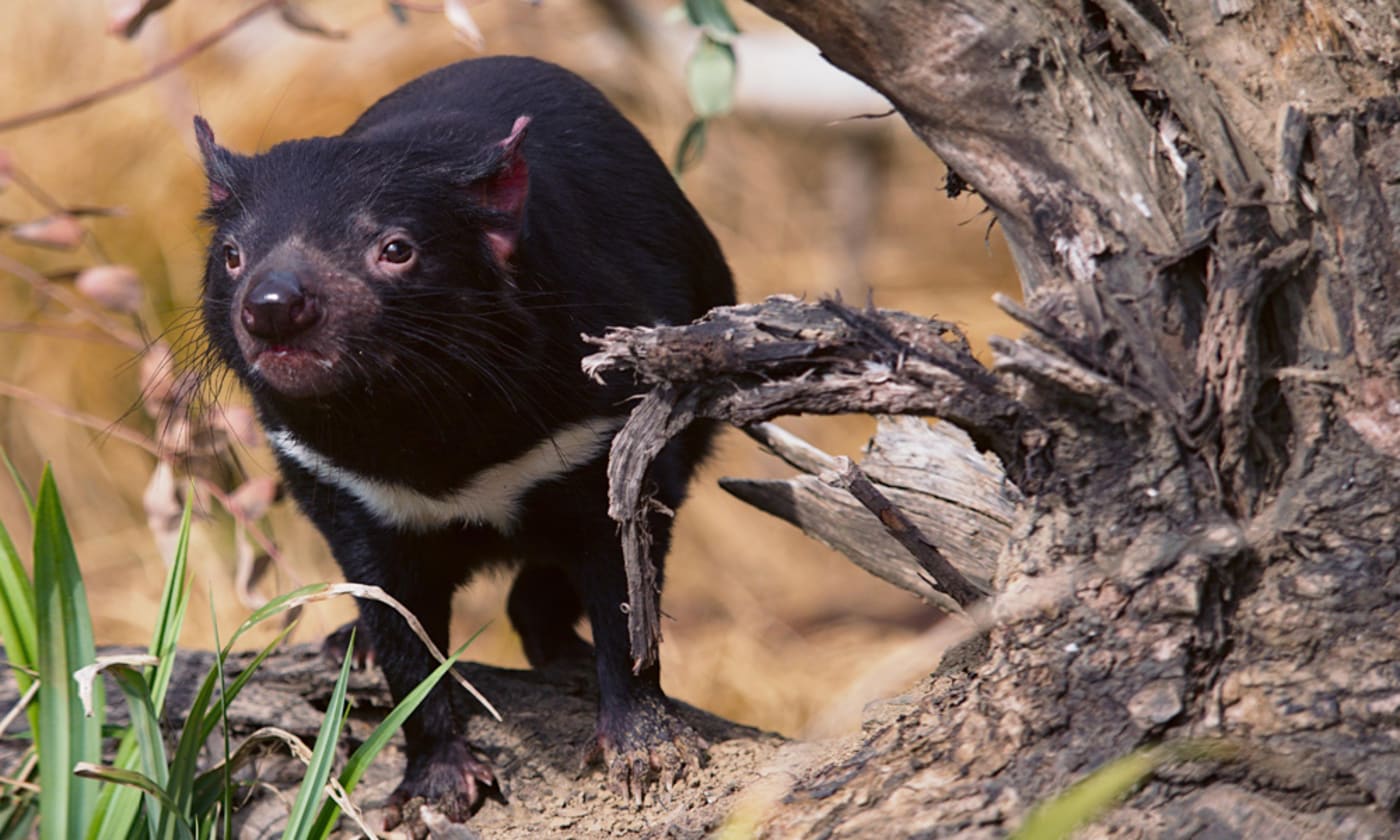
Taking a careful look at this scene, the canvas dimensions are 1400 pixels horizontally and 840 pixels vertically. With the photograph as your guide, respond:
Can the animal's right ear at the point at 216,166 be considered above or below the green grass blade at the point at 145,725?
above

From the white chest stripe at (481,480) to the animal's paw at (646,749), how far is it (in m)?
0.44

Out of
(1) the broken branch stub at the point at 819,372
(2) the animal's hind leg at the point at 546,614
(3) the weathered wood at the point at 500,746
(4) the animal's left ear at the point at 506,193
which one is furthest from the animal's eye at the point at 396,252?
(2) the animal's hind leg at the point at 546,614

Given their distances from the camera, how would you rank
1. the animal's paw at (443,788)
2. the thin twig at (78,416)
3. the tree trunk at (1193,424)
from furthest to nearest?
the thin twig at (78,416) → the animal's paw at (443,788) → the tree trunk at (1193,424)

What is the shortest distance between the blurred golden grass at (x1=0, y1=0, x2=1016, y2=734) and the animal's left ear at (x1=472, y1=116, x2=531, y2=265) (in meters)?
3.21

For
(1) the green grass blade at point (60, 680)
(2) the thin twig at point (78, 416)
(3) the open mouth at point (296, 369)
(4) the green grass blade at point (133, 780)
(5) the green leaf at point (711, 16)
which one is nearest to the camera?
(4) the green grass blade at point (133, 780)

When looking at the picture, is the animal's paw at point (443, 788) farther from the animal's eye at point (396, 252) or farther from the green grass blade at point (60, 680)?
the animal's eye at point (396, 252)

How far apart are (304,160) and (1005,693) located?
4.74 ft

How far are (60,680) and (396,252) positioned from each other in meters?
0.82

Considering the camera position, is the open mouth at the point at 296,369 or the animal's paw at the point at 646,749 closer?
the open mouth at the point at 296,369

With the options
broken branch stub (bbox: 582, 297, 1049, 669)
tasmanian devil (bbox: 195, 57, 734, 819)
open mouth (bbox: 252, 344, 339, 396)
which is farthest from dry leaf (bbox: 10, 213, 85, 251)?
broken branch stub (bbox: 582, 297, 1049, 669)

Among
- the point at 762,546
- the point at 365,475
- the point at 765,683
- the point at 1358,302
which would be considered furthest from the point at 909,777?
the point at 762,546

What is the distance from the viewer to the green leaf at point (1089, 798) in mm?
1529

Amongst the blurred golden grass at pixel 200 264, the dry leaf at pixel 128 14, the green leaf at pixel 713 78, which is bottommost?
the blurred golden grass at pixel 200 264

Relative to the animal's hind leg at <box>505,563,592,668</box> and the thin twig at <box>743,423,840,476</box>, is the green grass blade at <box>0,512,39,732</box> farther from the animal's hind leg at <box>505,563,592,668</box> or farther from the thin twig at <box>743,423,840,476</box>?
the thin twig at <box>743,423,840,476</box>
